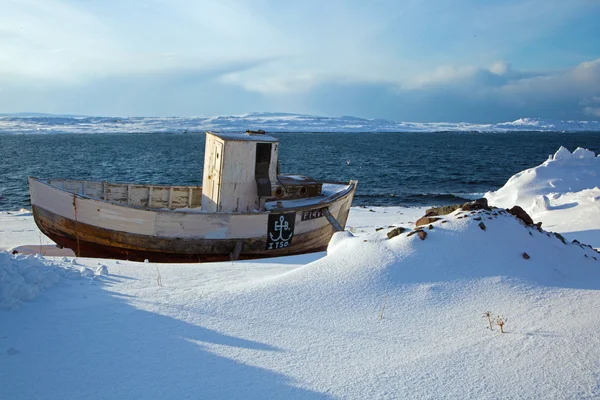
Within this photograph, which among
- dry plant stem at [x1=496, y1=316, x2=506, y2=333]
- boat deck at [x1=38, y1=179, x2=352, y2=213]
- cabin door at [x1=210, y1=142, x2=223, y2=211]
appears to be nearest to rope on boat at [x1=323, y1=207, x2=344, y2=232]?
boat deck at [x1=38, y1=179, x2=352, y2=213]

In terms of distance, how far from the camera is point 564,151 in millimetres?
24984

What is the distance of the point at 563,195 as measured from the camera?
1920cm

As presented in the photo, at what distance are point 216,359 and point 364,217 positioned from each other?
55.3 ft

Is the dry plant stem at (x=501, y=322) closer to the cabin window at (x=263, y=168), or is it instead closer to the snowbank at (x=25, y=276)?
the snowbank at (x=25, y=276)

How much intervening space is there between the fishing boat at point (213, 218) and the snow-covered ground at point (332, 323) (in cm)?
393

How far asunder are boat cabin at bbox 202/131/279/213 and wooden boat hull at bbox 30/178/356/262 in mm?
754

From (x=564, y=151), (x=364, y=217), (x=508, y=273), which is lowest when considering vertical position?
(x=364, y=217)

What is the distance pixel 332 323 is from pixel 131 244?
8313 millimetres

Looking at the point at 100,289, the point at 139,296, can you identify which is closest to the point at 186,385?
the point at 139,296

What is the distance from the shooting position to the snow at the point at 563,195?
1488 cm

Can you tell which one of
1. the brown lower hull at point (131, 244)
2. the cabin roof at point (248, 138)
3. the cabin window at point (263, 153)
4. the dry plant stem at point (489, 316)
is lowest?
the brown lower hull at point (131, 244)

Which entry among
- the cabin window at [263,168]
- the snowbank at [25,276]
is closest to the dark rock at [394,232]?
the snowbank at [25,276]

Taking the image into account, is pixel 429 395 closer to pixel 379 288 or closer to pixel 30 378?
pixel 379 288

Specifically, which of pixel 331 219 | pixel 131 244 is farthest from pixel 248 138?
pixel 131 244
